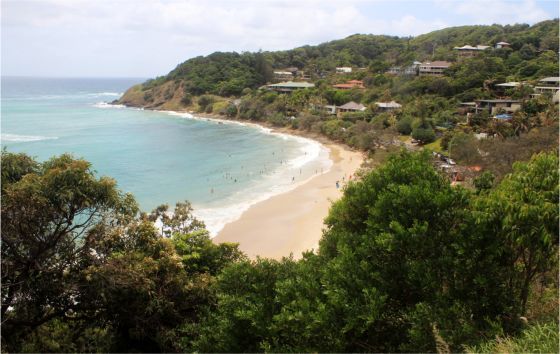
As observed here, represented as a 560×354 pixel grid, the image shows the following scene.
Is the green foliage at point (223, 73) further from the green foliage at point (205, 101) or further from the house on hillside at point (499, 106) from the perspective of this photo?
the house on hillside at point (499, 106)

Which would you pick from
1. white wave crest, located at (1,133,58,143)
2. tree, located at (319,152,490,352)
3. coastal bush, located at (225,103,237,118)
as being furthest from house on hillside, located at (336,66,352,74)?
tree, located at (319,152,490,352)

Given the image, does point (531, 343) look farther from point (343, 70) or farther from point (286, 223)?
point (343, 70)

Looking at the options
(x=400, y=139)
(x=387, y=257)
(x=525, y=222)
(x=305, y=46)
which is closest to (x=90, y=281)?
(x=387, y=257)

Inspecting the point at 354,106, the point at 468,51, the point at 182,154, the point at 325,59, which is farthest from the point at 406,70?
the point at 182,154

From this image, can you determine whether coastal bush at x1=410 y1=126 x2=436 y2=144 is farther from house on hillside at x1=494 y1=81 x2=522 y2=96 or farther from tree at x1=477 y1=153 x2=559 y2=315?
tree at x1=477 y1=153 x2=559 y2=315

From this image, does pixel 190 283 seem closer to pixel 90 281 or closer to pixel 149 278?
pixel 149 278

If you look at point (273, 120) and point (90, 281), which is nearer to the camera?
point (90, 281)
